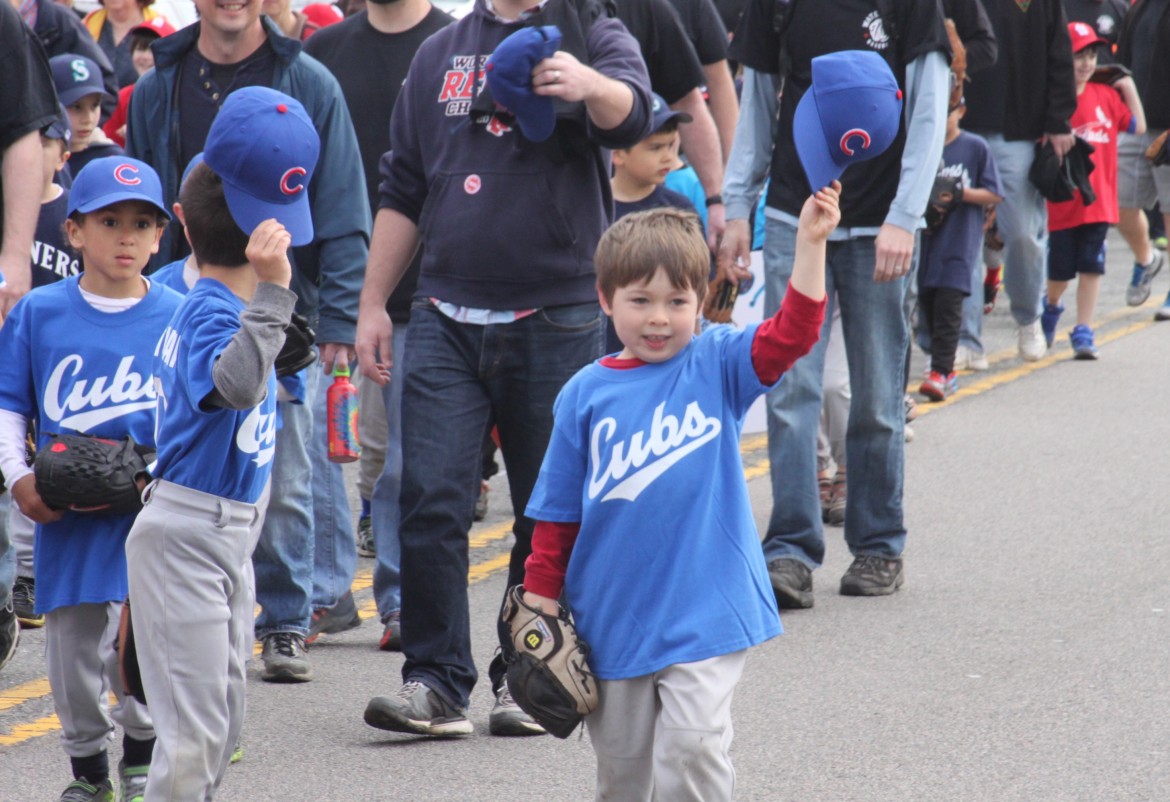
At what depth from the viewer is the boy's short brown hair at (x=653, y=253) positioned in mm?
3449

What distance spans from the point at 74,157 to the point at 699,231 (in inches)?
156

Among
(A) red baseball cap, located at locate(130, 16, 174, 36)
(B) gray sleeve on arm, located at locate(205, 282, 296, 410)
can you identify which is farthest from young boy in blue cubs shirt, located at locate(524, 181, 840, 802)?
(A) red baseball cap, located at locate(130, 16, 174, 36)

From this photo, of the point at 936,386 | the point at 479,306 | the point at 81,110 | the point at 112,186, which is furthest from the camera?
the point at 936,386

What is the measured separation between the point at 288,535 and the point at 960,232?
18.8 ft

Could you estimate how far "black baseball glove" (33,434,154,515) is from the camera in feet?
13.4

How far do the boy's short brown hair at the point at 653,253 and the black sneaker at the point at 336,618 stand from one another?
8.19 ft

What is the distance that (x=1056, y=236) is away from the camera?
1177cm

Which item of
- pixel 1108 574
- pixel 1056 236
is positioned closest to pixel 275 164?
pixel 1108 574

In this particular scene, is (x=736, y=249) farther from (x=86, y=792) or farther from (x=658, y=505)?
(x=86, y=792)

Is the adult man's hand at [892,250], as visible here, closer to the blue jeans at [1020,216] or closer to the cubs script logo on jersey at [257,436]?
the cubs script logo on jersey at [257,436]

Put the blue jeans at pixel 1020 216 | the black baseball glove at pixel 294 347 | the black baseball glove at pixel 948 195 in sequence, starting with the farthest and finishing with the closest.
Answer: the blue jeans at pixel 1020 216
the black baseball glove at pixel 948 195
the black baseball glove at pixel 294 347

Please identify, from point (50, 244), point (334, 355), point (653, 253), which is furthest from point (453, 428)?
point (50, 244)

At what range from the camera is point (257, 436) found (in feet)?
12.2

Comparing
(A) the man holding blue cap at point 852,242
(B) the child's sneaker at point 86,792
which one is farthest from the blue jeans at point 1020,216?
(B) the child's sneaker at point 86,792
